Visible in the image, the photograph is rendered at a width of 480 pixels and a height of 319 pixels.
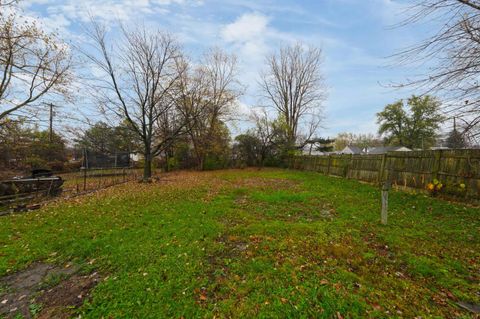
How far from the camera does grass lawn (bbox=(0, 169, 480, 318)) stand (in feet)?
7.47

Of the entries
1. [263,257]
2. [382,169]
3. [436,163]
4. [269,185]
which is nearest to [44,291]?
[263,257]

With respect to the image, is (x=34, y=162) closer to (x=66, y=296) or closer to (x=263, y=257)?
(x=66, y=296)

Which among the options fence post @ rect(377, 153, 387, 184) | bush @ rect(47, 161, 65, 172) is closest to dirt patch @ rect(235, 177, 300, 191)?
fence post @ rect(377, 153, 387, 184)

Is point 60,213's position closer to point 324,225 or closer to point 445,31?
point 324,225

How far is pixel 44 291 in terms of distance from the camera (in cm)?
270

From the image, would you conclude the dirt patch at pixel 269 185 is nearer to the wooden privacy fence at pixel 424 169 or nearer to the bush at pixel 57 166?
the wooden privacy fence at pixel 424 169

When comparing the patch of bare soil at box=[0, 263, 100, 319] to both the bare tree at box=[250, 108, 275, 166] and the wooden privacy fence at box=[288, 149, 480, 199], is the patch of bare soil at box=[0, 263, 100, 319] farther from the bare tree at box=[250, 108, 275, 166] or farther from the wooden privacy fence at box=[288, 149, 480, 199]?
the bare tree at box=[250, 108, 275, 166]

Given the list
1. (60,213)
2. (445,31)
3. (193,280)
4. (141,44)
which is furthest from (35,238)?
(141,44)

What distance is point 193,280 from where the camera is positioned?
271 cm

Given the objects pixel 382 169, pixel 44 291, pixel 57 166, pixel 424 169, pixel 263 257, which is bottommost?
pixel 57 166

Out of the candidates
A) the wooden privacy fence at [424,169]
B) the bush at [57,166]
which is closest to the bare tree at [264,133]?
the wooden privacy fence at [424,169]

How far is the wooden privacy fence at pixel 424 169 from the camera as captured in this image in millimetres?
5895

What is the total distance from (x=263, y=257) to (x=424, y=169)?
7.46m

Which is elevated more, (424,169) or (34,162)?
(424,169)
